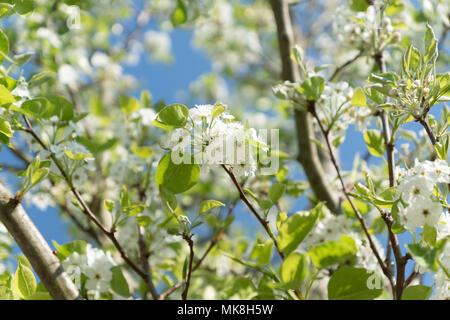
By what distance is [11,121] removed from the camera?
1.25 m

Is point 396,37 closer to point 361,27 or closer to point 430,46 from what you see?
point 361,27

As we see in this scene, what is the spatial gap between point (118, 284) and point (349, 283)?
689 mm

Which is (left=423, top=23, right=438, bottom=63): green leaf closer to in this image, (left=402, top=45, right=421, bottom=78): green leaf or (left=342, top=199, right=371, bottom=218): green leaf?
(left=402, top=45, right=421, bottom=78): green leaf

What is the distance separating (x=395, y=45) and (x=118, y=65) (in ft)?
12.2

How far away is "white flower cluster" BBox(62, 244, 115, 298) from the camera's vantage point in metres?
1.35

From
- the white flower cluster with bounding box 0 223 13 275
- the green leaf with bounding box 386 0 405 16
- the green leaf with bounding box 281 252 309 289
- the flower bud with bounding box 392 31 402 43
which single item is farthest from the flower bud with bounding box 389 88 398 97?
the white flower cluster with bounding box 0 223 13 275

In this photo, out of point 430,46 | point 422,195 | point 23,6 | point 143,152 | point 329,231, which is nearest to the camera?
point 422,195

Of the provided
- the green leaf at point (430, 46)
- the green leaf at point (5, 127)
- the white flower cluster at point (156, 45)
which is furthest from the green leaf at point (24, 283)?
the white flower cluster at point (156, 45)

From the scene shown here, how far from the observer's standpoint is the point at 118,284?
1361 mm

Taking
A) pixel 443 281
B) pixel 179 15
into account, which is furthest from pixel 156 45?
pixel 443 281

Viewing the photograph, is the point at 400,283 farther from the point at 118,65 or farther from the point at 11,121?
the point at 118,65

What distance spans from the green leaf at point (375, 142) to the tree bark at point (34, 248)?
3.04ft

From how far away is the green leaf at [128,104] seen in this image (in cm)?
193
